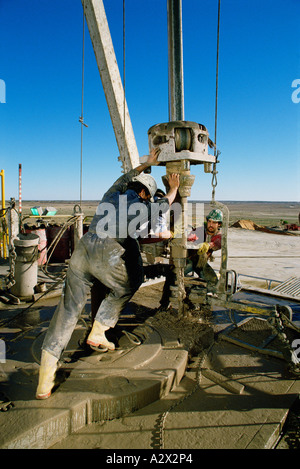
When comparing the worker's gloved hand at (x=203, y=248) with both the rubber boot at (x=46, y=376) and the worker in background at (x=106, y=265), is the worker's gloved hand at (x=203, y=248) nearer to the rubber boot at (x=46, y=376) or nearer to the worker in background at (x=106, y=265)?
the worker in background at (x=106, y=265)

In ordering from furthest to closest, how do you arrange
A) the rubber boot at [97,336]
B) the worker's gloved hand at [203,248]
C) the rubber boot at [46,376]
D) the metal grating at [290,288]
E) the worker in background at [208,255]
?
the metal grating at [290,288]
the worker in background at [208,255]
the worker's gloved hand at [203,248]
the rubber boot at [97,336]
the rubber boot at [46,376]

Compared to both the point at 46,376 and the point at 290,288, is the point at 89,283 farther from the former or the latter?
the point at 290,288

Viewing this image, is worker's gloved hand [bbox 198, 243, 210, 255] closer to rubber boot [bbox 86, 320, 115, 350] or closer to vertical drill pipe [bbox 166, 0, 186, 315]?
vertical drill pipe [bbox 166, 0, 186, 315]

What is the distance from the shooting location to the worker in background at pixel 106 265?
2607 millimetres

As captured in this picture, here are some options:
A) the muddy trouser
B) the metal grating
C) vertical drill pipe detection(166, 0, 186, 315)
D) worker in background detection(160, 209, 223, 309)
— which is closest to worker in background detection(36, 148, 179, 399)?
the muddy trouser

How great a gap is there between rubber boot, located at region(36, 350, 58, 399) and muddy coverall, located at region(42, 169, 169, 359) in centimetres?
15

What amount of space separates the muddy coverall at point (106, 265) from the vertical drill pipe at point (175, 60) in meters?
1.81

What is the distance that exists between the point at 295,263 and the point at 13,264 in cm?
773

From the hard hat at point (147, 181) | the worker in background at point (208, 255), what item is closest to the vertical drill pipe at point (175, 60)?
the hard hat at point (147, 181)

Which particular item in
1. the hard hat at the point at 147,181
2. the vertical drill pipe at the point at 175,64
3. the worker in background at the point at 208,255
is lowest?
the worker in background at the point at 208,255
